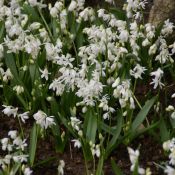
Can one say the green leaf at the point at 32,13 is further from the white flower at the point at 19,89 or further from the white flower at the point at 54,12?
the white flower at the point at 19,89

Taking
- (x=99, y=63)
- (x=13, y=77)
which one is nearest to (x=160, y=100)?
(x=99, y=63)

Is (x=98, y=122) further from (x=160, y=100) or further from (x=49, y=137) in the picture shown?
(x=160, y=100)

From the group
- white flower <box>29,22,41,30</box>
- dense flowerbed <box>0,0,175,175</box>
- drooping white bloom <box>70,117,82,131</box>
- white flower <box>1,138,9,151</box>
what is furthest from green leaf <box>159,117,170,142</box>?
white flower <box>29,22,41,30</box>

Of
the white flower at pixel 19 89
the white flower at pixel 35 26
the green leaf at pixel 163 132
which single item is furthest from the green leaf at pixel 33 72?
the green leaf at pixel 163 132

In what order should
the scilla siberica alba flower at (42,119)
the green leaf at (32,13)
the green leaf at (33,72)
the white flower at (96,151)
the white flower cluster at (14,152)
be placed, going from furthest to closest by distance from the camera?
the green leaf at (32,13) → the green leaf at (33,72) → the scilla siberica alba flower at (42,119) → the white flower at (96,151) → the white flower cluster at (14,152)

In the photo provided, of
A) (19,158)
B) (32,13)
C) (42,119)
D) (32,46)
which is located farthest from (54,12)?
(19,158)

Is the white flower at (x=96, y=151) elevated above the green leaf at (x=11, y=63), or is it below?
below

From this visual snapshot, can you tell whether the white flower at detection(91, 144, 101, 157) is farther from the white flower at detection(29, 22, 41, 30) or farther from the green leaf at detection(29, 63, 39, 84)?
the white flower at detection(29, 22, 41, 30)
